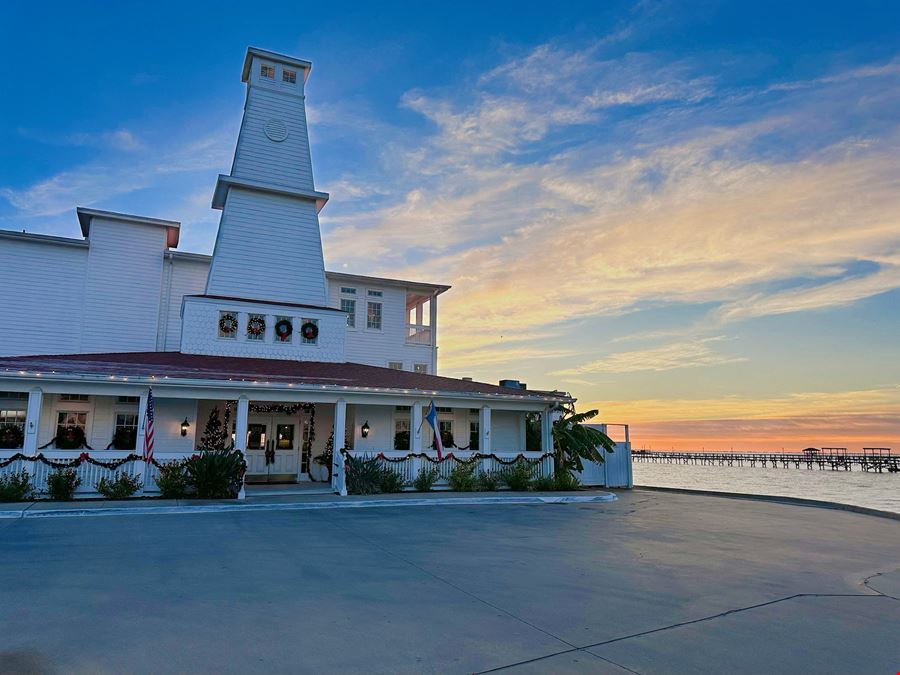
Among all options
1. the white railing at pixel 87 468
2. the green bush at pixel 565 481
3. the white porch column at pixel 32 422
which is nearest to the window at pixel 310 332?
the white railing at pixel 87 468

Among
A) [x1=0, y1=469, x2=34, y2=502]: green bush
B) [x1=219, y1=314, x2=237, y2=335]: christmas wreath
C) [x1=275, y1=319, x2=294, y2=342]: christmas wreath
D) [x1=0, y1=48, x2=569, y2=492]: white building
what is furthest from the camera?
[x1=275, y1=319, x2=294, y2=342]: christmas wreath

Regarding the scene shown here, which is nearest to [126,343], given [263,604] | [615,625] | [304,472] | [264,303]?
[264,303]

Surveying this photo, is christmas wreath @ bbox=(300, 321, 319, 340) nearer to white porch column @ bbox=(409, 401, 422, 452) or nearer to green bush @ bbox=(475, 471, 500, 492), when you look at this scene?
white porch column @ bbox=(409, 401, 422, 452)

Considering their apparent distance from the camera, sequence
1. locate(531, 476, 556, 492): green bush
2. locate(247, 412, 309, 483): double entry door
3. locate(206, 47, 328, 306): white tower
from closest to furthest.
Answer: locate(531, 476, 556, 492): green bush
locate(247, 412, 309, 483): double entry door
locate(206, 47, 328, 306): white tower

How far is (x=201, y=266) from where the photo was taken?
25016 mm

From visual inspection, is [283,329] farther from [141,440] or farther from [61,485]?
[61,485]

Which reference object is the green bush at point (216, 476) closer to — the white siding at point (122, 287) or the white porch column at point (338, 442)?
the white porch column at point (338, 442)

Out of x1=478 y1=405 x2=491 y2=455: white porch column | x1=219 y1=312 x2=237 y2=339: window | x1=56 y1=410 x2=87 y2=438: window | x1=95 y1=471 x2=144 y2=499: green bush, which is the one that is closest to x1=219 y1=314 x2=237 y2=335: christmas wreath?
x1=219 y1=312 x2=237 y2=339: window

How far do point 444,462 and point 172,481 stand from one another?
8.16 metres

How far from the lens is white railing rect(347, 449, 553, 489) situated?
18.6 meters

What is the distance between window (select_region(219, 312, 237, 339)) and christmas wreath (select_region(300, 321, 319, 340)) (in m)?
2.48

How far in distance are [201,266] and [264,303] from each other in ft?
16.7

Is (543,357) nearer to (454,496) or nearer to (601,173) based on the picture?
(601,173)

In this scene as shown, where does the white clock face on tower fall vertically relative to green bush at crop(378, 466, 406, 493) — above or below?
above
